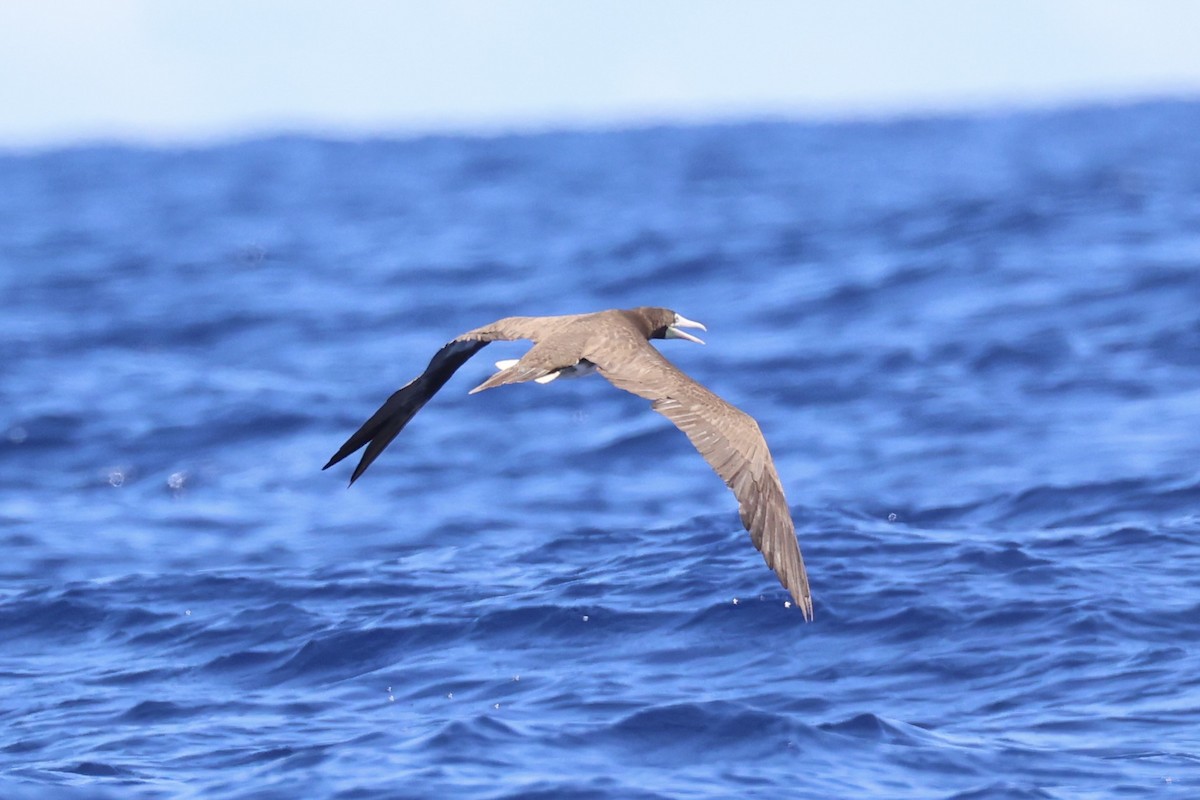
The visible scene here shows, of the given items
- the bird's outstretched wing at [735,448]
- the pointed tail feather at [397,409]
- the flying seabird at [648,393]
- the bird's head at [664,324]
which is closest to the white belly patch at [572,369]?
the flying seabird at [648,393]

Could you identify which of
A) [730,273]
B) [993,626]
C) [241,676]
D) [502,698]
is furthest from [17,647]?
[730,273]

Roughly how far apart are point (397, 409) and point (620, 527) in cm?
360

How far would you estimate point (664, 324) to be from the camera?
989 centimetres

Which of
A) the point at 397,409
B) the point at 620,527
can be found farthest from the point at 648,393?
the point at 620,527

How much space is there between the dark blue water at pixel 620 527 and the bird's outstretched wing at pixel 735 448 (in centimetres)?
117

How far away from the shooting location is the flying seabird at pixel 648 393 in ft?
24.3

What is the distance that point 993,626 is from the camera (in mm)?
9773

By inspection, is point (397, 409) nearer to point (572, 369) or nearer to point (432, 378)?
point (432, 378)

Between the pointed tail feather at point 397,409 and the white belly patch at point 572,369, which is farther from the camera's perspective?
the pointed tail feather at point 397,409

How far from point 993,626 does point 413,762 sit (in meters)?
3.83

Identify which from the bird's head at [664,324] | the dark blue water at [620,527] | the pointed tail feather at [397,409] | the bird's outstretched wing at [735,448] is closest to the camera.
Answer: the bird's outstretched wing at [735,448]

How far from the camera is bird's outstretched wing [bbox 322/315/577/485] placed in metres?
8.97

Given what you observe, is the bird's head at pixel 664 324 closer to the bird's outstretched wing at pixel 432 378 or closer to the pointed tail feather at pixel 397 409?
the bird's outstretched wing at pixel 432 378

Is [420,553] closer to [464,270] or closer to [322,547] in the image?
[322,547]
